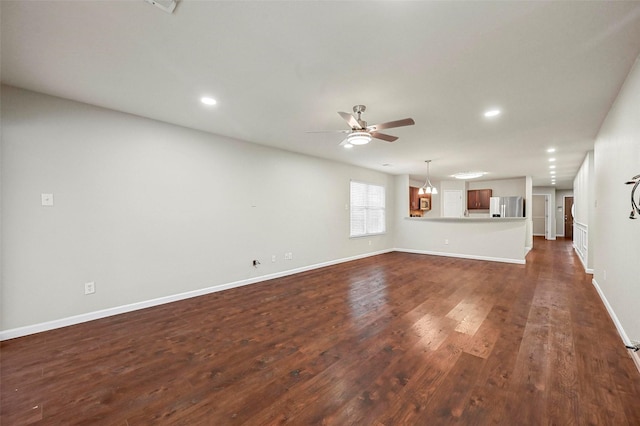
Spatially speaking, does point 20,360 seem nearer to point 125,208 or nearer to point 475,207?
point 125,208

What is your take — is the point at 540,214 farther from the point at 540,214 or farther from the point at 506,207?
the point at 506,207

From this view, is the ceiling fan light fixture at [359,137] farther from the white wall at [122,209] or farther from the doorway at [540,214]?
the doorway at [540,214]

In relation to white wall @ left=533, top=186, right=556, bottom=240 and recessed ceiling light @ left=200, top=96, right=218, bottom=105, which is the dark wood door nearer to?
white wall @ left=533, top=186, right=556, bottom=240

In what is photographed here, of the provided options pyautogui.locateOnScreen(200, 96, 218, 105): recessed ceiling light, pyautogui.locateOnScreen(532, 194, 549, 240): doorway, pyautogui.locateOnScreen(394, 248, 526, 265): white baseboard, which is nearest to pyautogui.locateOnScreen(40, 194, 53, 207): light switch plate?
pyautogui.locateOnScreen(200, 96, 218, 105): recessed ceiling light

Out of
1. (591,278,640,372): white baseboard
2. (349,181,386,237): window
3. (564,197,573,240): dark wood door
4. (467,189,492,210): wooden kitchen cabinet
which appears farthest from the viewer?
(564,197,573,240): dark wood door

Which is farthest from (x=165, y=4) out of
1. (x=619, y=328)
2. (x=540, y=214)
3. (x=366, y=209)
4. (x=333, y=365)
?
(x=540, y=214)

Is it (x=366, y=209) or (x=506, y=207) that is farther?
(x=506, y=207)

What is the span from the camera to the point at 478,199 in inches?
392

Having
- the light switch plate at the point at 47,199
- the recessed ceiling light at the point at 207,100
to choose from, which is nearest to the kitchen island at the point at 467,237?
the recessed ceiling light at the point at 207,100

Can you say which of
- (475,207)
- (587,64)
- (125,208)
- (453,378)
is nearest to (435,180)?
(475,207)

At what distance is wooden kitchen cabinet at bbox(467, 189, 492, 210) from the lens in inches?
385

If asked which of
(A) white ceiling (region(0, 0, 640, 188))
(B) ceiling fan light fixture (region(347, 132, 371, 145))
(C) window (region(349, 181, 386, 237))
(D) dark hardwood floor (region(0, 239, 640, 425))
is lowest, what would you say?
(D) dark hardwood floor (region(0, 239, 640, 425))

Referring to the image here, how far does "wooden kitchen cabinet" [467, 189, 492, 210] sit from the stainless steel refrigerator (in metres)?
0.22

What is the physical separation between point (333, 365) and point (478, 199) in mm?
10068
